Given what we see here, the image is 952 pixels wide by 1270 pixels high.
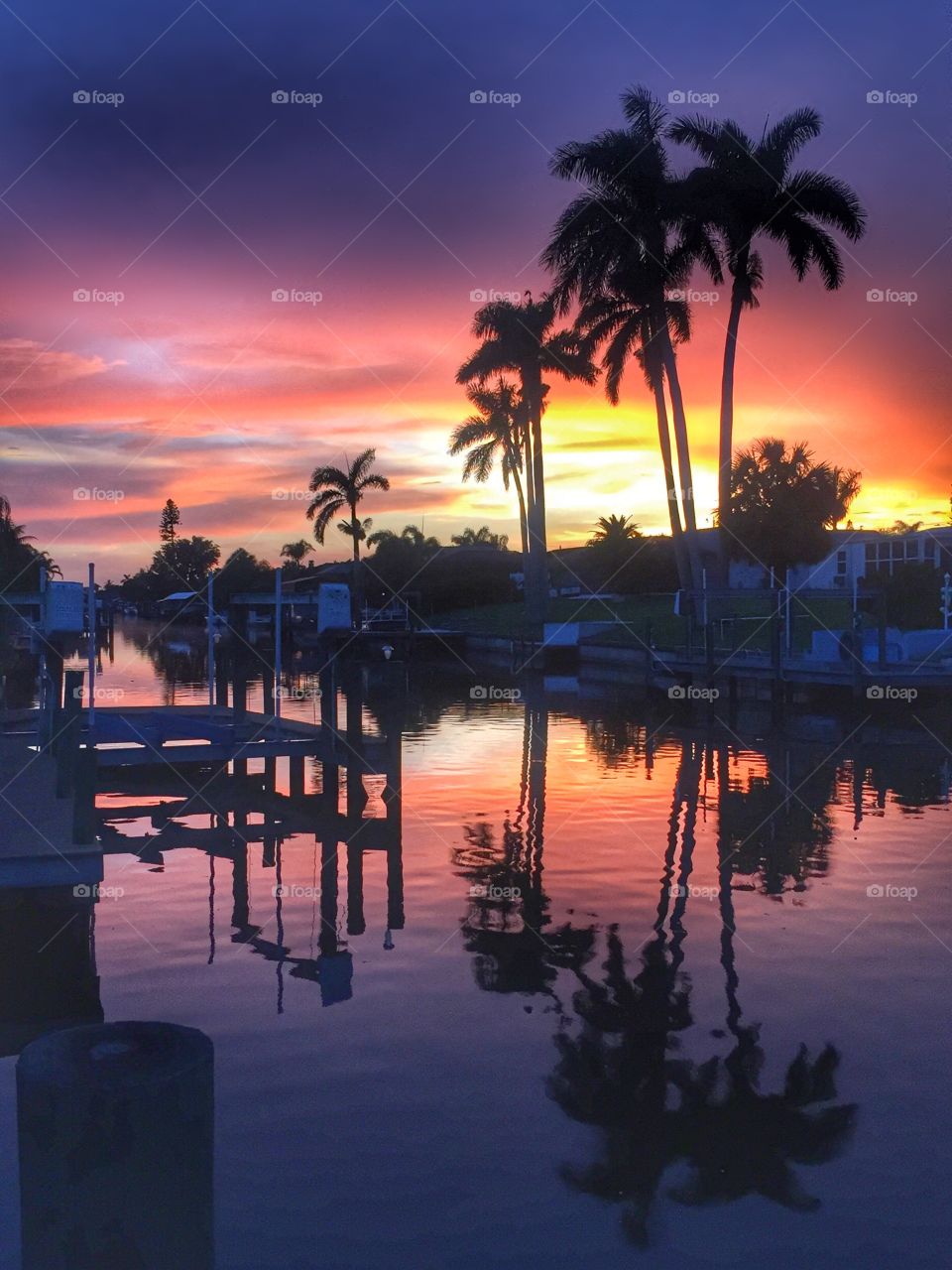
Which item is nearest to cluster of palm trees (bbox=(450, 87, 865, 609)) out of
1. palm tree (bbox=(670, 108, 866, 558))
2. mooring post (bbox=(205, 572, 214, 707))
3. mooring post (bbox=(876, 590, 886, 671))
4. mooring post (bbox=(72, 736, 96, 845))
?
palm tree (bbox=(670, 108, 866, 558))

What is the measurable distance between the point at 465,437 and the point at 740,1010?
55846 mm

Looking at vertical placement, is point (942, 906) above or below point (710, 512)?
below

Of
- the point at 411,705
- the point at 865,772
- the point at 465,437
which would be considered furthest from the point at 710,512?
the point at 865,772

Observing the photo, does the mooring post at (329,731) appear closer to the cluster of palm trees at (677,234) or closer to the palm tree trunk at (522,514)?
the cluster of palm trees at (677,234)

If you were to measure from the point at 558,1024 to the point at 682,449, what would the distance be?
41.2 m

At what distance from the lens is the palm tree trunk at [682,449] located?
47.5 meters

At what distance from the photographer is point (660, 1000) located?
9.41 m

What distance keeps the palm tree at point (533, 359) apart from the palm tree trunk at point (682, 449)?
32.6ft

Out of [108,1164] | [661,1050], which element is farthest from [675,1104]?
[108,1164]

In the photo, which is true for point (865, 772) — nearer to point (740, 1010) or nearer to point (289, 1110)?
point (740, 1010)

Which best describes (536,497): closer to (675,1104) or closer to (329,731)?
(329,731)

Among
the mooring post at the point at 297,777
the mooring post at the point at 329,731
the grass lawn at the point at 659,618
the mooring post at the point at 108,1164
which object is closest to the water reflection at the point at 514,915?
the mooring post at the point at 329,731

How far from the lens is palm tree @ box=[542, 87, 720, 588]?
48094mm

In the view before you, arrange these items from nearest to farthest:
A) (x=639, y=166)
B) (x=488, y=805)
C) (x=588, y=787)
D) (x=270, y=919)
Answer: (x=270, y=919) < (x=488, y=805) < (x=588, y=787) < (x=639, y=166)
